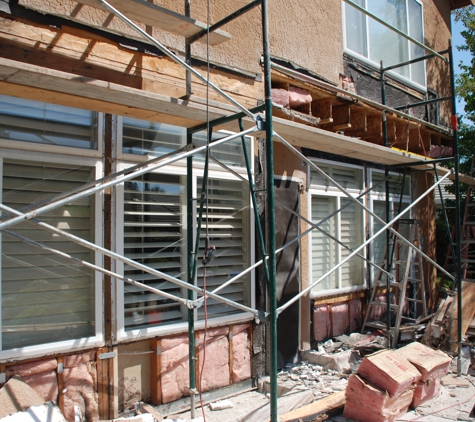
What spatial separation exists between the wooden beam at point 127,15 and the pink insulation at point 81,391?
3206mm

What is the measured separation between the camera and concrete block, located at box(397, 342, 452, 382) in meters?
5.12

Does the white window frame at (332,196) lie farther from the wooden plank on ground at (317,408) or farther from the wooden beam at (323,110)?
the wooden plank on ground at (317,408)

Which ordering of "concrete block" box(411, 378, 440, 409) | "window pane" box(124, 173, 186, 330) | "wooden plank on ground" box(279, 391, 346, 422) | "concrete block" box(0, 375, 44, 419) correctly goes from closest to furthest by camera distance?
"concrete block" box(0, 375, 44, 419) < "wooden plank on ground" box(279, 391, 346, 422) < "window pane" box(124, 173, 186, 330) < "concrete block" box(411, 378, 440, 409)

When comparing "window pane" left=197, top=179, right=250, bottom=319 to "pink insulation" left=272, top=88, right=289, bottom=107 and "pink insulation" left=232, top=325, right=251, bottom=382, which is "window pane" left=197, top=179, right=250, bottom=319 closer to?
"pink insulation" left=232, top=325, right=251, bottom=382

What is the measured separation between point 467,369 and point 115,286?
16.9 ft

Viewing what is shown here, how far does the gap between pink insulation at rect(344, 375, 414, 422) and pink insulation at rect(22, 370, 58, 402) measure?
3011mm

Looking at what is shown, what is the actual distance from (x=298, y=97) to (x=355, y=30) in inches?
109

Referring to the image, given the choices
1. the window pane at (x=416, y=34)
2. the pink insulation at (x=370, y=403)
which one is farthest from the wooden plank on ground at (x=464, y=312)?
the window pane at (x=416, y=34)

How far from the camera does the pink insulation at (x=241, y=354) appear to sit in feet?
18.0

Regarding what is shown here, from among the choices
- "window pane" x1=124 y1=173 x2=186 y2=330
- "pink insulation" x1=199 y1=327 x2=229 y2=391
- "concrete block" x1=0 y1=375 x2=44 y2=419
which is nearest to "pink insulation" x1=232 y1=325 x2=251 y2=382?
"pink insulation" x1=199 y1=327 x2=229 y2=391

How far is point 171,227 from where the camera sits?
5113 mm

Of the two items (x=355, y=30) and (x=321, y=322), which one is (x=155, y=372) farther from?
(x=355, y=30)

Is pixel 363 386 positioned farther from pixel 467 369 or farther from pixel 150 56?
pixel 150 56

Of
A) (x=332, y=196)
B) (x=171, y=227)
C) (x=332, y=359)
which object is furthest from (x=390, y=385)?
(x=332, y=196)
